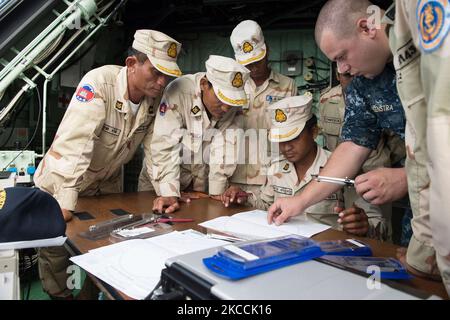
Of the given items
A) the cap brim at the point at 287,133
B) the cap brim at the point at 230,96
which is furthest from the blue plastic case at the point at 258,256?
the cap brim at the point at 230,96

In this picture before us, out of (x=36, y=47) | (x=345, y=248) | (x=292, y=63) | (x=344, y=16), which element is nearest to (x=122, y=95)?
(x=36, y=47)

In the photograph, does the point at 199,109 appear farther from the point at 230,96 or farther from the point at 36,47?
the point at 36,47

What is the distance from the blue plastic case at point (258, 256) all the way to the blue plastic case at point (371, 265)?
49 millimetres

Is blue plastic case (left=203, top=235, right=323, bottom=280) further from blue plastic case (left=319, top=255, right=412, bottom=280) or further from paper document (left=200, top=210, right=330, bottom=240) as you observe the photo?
paper document (left=200, top=210, right=330, bottom=240)

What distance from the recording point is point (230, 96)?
179cm

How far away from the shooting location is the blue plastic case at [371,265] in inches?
28.1

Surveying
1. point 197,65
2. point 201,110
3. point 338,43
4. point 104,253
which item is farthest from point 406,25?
point 197,65

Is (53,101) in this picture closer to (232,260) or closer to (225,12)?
(225,12)

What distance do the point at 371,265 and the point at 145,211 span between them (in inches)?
42.3

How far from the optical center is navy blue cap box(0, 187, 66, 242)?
2.72 feet

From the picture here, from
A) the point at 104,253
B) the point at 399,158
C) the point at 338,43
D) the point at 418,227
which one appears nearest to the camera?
the point at 418,227

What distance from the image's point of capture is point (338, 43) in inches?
43.6

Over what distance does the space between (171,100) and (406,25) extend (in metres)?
1.43

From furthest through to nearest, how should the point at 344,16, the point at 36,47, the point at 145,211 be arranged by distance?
the point at 36,47 → the point at 145,211 → the point at 344,16
